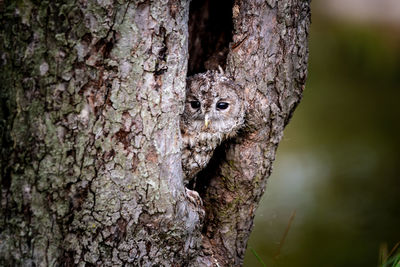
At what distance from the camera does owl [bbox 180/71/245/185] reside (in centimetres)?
223

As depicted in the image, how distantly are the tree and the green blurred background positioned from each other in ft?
5.44

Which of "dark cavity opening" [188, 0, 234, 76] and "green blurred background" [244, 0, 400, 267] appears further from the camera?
"green blurred background" [244, 0, 400, 267]

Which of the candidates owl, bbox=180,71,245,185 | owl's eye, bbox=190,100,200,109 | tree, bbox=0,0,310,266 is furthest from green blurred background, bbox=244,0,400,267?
tree, bbox=0,0,310,266

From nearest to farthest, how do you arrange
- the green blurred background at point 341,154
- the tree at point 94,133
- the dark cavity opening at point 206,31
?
the tree at point 94,133 → the dark cavity opening at point 206,31 → the green blurred background at point 341,154

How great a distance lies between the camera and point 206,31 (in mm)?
2645

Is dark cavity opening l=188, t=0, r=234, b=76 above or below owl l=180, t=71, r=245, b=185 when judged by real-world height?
above

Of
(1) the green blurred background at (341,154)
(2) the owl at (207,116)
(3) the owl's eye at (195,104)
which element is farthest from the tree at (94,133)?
(1) the green blurred background at (341,154)

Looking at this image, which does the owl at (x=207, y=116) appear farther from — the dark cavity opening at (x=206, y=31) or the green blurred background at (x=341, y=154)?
the green blurred background at (x=341, y=154)

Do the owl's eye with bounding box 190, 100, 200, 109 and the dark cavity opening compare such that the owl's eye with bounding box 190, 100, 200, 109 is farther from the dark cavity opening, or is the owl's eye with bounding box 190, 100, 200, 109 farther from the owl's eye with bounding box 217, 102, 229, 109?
the dark cavity opening

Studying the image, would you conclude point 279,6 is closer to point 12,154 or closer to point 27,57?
point 27,57

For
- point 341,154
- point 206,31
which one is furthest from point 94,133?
point 341,154

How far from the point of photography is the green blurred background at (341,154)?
13.0 ft

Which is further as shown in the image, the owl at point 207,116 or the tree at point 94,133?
the owl at point 207,116

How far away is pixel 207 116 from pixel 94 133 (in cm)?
76
